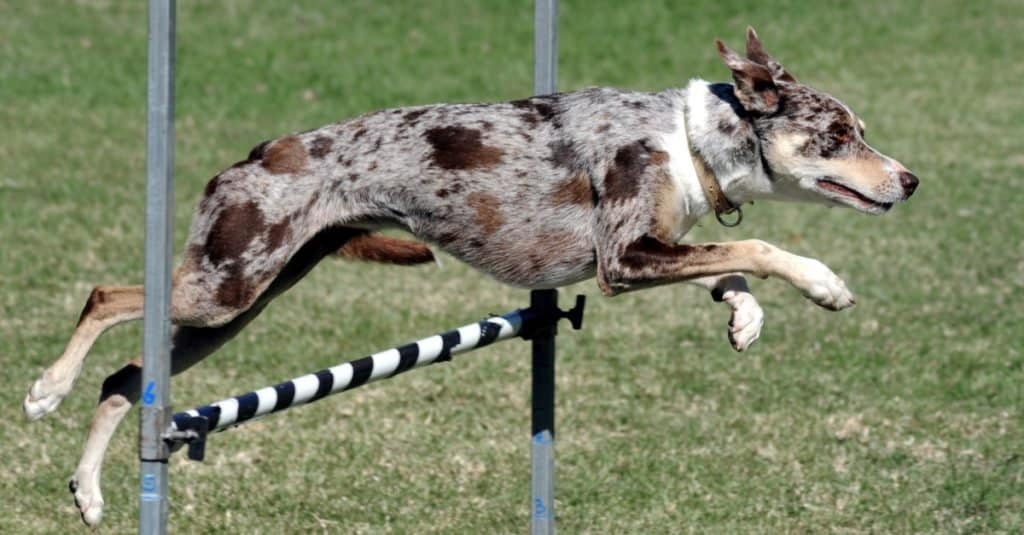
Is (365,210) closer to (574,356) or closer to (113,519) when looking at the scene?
(113,519)

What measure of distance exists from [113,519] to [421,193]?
2154mm

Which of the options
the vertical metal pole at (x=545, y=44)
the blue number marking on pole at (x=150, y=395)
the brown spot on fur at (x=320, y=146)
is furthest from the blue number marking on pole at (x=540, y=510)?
the blue number marking on pole at (x=150, y=395)

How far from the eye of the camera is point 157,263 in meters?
4.47

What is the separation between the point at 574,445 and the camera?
7.68 metres

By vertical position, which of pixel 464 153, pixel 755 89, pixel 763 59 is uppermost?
pixel 763 59

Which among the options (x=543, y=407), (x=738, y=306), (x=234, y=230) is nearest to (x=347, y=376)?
(x=234, y=230)

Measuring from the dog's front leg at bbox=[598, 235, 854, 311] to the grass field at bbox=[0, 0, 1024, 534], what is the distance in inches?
70.1

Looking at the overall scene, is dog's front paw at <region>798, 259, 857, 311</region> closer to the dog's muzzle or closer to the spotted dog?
the spotted dog

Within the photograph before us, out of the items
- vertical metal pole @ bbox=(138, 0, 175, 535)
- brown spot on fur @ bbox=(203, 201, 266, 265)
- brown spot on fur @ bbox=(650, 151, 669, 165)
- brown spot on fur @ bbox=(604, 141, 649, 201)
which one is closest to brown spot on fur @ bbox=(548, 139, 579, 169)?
brown spot on fur @ bbox=(604, 141, 649, 201)

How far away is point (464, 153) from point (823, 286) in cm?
115

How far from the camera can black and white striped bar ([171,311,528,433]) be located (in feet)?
15.8

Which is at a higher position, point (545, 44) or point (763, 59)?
point (545, 44)

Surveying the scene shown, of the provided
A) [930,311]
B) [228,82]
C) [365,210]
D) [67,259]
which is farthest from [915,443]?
[228,82]

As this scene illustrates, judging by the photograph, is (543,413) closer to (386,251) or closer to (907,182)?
(386,251)
